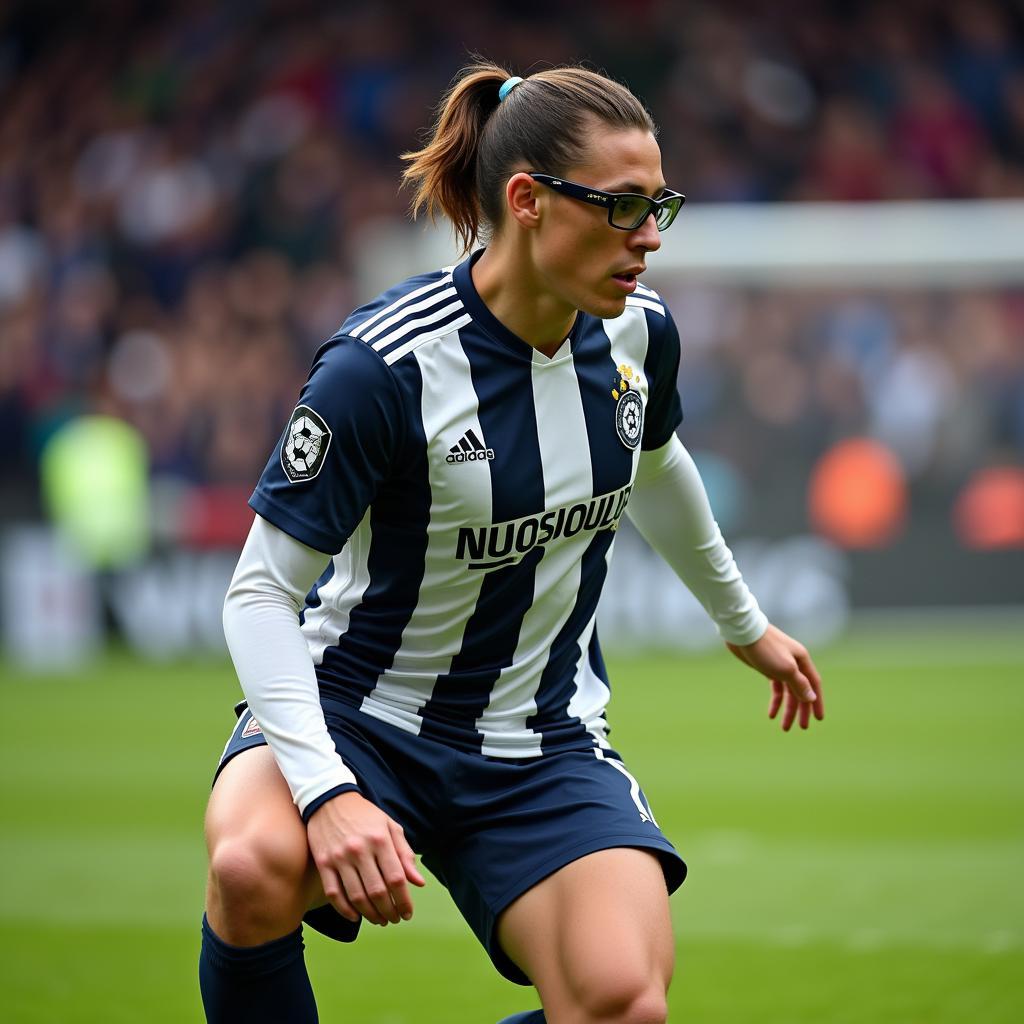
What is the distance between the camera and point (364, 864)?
2.79 meters

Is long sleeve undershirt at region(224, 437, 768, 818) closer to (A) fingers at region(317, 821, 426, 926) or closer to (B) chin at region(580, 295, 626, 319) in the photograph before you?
(A) fingers at region(317, 821, 426, 926)

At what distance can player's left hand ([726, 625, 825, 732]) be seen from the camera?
12.1 ft

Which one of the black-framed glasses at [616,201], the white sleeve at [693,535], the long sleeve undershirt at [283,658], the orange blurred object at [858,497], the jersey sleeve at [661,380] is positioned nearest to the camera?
the long sleeve undershirt at [283,658]

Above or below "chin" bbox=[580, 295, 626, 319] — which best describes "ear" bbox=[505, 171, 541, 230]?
above

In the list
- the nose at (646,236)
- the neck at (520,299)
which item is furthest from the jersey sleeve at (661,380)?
the nose at (646,236)

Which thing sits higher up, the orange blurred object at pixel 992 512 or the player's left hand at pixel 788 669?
the orange blurred object at pixel 992 512

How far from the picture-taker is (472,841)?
327 cm

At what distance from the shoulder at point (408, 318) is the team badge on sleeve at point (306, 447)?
7.6 inches

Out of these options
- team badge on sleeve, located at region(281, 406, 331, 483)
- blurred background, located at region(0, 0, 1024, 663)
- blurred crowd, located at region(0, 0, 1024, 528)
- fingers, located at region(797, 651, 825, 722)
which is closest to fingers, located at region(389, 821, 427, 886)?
team badge on sleeve, located at region(281, 406, 331, 483)

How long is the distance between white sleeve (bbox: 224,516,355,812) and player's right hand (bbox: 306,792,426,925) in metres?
0.07

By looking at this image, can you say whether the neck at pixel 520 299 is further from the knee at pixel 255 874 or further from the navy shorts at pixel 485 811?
the knee at pixel 255 874

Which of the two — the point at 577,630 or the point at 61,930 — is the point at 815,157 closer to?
the point at 61,930

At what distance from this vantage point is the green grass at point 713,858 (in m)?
4.76

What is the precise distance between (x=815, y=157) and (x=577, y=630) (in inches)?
556
